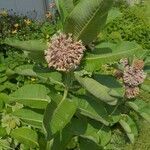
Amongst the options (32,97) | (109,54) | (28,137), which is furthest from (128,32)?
(109,54)

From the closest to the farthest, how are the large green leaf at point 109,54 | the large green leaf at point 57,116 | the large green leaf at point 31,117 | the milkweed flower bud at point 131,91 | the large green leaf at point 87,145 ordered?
the large green leaf at point 57,116
the large green leaf at point 109,54
the large green leaf at point 31,117
the large green leaf at point 87,145
the milkweed flower bud at point 131,91

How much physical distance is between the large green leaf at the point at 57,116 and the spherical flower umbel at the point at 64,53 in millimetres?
196

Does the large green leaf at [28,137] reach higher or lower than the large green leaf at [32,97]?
lower

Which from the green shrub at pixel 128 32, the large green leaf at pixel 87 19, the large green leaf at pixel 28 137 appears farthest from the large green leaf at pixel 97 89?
the green shrub at pixel 128 32

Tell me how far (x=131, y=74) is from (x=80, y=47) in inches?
60.7

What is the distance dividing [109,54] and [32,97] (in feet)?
1.78

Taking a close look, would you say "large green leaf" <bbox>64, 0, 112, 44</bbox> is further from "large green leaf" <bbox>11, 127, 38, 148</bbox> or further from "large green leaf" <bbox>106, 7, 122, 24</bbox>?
"large green leaf" <bbox>11, 127, 38, 148</bbox>

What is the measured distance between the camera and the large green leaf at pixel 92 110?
3070mm

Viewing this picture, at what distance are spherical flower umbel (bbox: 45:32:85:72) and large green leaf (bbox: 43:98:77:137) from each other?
20 centimetres

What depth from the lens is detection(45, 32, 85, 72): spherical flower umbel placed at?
9.08 ft

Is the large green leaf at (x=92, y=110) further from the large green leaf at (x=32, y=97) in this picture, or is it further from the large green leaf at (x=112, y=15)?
the large green leaf at (x=112, y=15)

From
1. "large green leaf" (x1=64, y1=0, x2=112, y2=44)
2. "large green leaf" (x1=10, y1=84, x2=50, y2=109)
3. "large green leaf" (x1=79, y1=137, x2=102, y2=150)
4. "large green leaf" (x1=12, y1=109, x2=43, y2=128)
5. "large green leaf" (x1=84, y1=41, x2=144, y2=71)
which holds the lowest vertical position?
"large green leaf" (x1=79, y1=137, x2=102, y2=150)

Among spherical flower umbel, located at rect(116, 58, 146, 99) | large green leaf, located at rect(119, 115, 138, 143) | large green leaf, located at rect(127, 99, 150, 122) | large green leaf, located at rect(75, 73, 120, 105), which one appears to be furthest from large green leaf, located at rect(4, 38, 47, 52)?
large green leaf, located at rect(119, 115, 138, 143)

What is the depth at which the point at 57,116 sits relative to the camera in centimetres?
274
